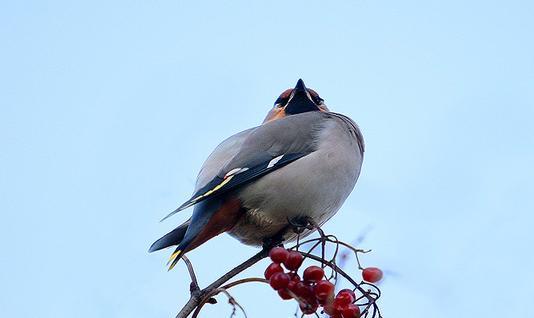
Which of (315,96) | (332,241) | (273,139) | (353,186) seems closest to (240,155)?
(273,139)

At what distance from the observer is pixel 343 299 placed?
2520 millimetres

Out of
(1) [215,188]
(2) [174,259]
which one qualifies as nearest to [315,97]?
(1) [215,188]

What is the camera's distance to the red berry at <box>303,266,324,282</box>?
2582 mm

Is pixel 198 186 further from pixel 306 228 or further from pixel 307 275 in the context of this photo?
pixel 307 275

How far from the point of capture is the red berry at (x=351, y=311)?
2475 millimetres

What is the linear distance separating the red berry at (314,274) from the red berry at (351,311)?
14cm

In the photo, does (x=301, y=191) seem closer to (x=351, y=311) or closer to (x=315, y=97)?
(x=351, y=311)

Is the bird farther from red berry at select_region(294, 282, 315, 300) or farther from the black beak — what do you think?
the black beak

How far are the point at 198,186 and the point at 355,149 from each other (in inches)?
34.9

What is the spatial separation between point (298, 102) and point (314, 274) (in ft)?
7.39

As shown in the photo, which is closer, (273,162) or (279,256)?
(279,256)

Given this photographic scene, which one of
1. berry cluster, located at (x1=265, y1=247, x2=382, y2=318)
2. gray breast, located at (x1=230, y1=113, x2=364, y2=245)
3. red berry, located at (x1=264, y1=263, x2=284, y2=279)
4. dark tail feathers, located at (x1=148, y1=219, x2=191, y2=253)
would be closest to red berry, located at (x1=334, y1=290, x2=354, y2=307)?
berry cluster, located at (x1=265, y1=247, x2=382, y2=318)

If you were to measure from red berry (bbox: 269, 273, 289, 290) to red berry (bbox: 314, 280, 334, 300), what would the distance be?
106 mm

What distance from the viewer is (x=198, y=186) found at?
3.46 metres
